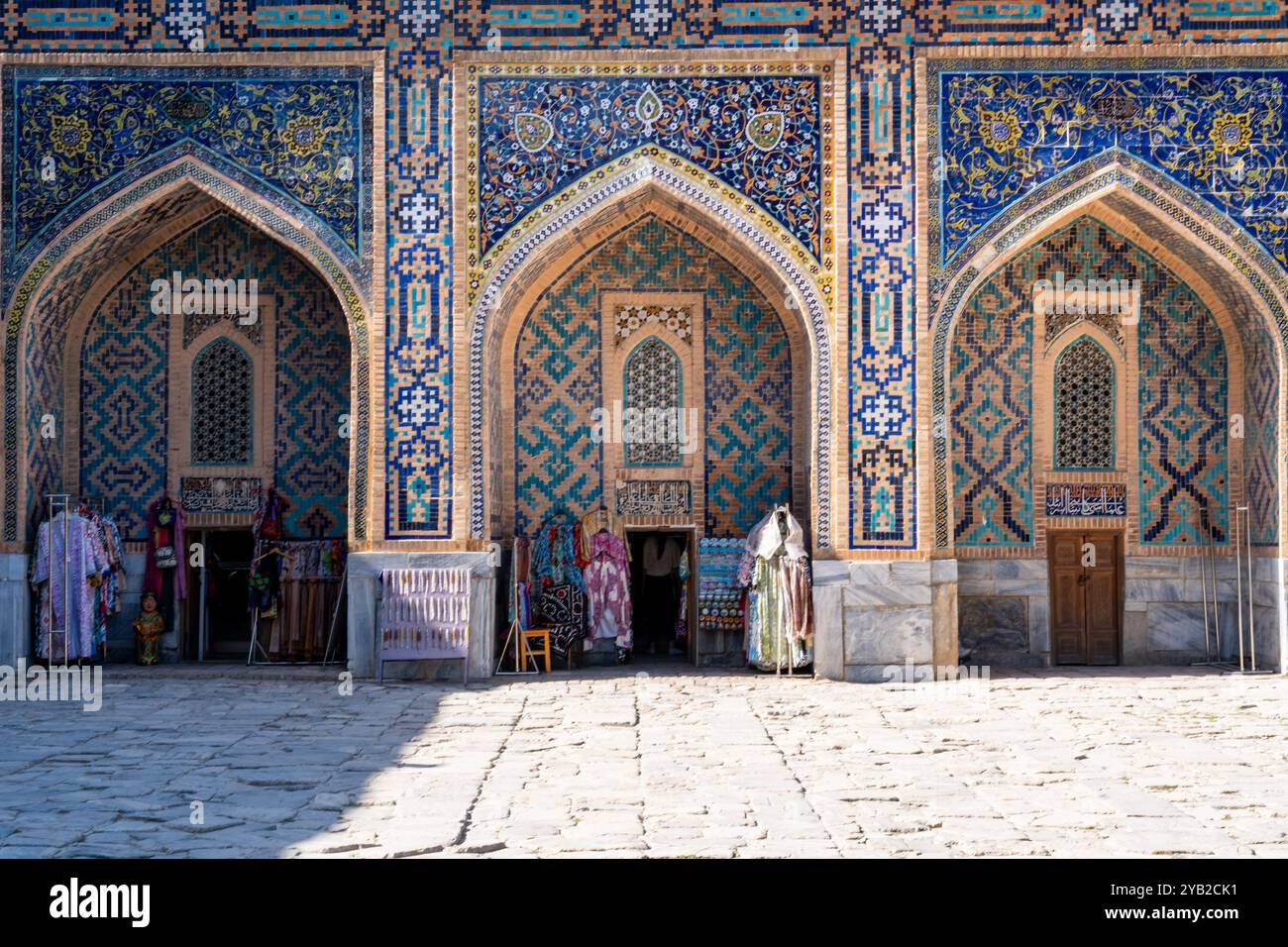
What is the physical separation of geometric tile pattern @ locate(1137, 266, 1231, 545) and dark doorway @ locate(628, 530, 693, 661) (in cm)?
403

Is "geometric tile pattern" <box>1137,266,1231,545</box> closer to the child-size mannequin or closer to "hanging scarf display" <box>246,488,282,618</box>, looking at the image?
"hanging scarf display" <box>246,488,282,618</box>

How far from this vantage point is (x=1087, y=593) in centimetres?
1139

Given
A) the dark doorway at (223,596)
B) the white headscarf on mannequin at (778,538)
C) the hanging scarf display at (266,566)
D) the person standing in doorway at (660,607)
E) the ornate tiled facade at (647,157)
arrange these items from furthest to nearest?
the person standing in doorway at (660,607) < the dark doorway at (223,596) < the hanging scarf display at (266,566) < the white headscarf on mannequin at (778,538) < the ornate tiled facade at (647,157)

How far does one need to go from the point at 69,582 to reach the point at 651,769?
238 inches

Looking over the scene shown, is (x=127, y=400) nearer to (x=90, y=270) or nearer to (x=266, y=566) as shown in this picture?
(x=90, y=270)

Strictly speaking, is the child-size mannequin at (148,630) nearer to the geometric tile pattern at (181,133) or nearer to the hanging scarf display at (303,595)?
the hanging scarf display at (303,595)

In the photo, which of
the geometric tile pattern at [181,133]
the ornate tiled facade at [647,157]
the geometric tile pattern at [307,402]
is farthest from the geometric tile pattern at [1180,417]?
the geometric tile pattern at [307,402]

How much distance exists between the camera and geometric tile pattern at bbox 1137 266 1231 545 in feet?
37.1

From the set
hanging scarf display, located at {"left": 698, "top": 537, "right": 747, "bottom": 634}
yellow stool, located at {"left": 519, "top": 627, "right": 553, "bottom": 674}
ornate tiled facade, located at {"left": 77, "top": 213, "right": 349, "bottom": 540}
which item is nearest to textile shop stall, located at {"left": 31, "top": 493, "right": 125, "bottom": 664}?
ornate tiled facade, located at {"left": 77, "top": 213, "right": 349, "bottom": 540}

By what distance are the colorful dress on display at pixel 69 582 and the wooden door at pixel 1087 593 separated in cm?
802

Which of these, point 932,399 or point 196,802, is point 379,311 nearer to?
point 932,399

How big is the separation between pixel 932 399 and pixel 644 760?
4670 millimetres

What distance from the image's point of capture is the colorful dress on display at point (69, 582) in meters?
10.5

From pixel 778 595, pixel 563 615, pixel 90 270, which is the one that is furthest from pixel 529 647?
pixel 90 270
